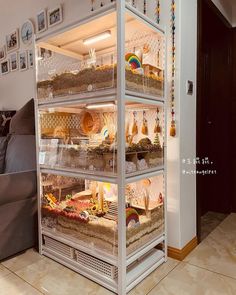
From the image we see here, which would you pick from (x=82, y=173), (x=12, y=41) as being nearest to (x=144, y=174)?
(x=82, y=173)

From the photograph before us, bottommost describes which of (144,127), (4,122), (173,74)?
(144,127)

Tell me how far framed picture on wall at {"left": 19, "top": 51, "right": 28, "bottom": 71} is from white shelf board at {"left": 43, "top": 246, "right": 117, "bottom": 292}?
2.04 meters

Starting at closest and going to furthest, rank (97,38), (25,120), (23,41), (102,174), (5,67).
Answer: (102,174) < (97,38) < (25,120) < (23,41) < (5,67)

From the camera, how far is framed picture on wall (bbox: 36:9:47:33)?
2.52m

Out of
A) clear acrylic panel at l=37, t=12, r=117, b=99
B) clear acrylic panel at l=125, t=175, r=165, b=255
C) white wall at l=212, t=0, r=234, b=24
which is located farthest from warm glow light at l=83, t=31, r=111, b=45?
white wall at l=212, t=0, r=234, b=24

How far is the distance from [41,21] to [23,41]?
43 centimetres

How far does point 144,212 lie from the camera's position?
1.69 m

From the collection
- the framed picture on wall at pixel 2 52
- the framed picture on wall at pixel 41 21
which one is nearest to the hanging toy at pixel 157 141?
the framed picture on wall at pixel 41 21

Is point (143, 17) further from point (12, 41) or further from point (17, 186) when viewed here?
point (12, 41)

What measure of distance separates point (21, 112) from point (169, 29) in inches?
56.1

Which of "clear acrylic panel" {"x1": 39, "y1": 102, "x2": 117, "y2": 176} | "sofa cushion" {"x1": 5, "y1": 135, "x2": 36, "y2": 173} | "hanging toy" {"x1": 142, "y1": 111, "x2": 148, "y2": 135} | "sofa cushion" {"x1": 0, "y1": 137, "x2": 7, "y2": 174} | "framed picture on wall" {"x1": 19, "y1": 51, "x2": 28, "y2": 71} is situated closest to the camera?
"clear acrylic panel" {"x1": 39, "y1": 102, "x2": 117, "y2": 176}

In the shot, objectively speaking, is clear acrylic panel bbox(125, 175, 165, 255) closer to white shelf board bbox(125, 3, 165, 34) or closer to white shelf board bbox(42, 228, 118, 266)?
white shelf board bbox(42, 228, 118, 266)

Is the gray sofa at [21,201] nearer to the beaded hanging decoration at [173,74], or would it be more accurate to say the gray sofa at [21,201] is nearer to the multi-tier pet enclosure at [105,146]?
the multi-tier pet enclosure at [105,146]

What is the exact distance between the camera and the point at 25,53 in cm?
284
